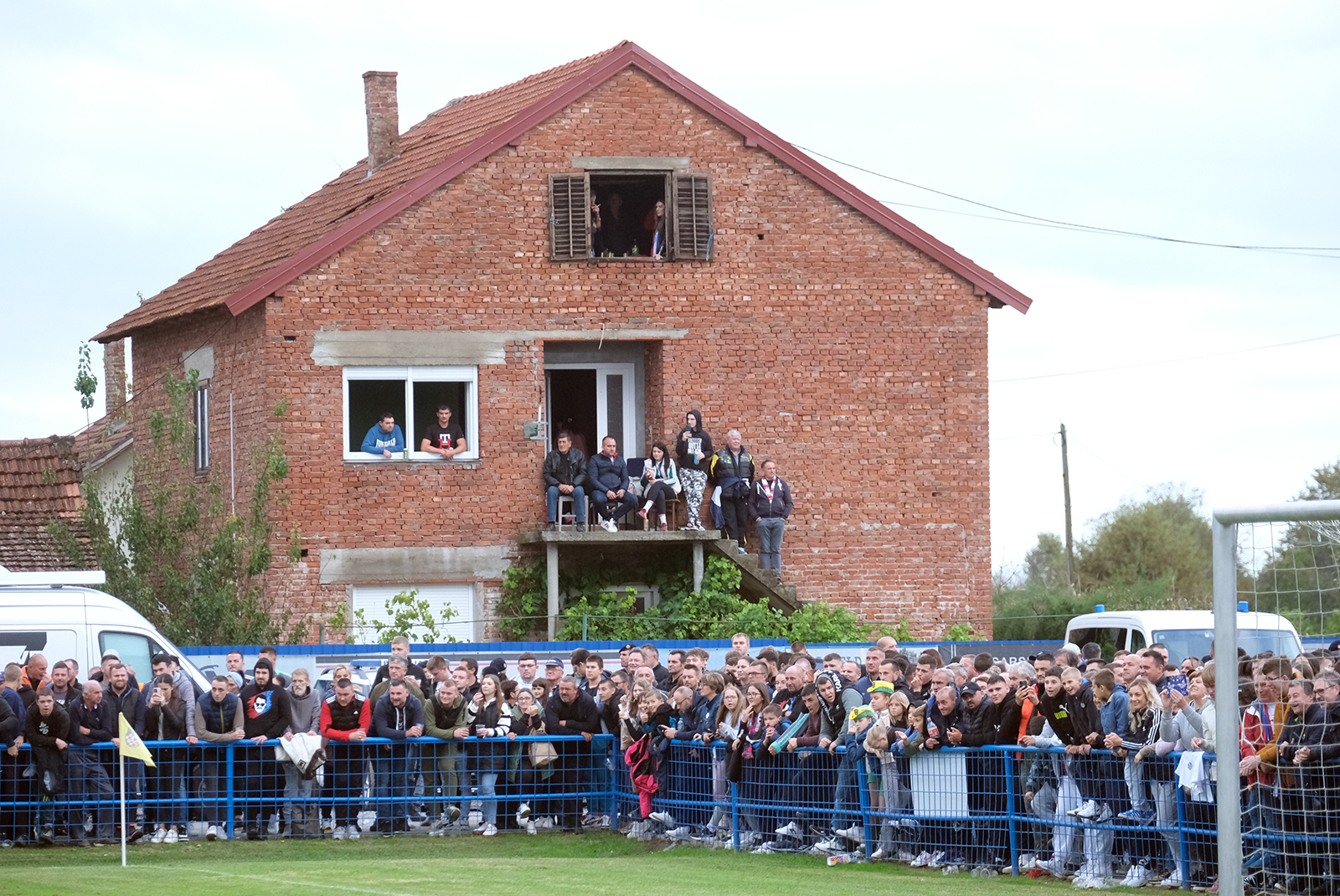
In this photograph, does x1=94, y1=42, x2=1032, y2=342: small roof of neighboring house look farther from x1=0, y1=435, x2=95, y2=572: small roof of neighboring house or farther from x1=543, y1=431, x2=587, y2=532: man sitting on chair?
x1=543, y1=431, x2=587, y2=532: man sitting on chair

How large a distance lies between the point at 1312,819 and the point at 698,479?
1609cm

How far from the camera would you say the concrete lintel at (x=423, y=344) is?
27.4 meters

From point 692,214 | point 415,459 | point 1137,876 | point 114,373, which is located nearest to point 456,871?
point 1137,876

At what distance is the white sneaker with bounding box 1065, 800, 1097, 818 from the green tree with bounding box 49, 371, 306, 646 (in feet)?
48.7

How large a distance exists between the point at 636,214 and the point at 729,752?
582 inches

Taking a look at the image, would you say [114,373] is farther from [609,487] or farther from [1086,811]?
[1086,811]

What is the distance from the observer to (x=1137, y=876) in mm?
13320

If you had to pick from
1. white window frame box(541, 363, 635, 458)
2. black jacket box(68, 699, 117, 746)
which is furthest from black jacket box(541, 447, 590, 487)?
black jacket box(68, 699, 117, 746)

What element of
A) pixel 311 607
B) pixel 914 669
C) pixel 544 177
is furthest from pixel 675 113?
pixel 914 669

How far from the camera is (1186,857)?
42.9 ft

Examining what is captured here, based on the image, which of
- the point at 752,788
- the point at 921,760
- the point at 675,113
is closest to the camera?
the point at 921,760

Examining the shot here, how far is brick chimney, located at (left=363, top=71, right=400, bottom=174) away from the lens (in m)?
32.5

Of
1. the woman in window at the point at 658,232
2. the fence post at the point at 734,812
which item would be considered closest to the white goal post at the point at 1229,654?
the fence post at the point at 734,812

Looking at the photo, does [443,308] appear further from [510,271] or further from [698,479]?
[698,479]
